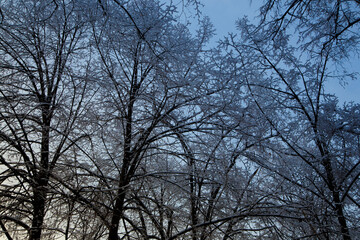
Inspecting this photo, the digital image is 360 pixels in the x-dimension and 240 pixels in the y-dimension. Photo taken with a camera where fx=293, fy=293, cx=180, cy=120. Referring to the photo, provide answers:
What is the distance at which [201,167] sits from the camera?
15.5 ft

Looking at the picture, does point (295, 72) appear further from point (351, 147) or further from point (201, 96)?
point (201, 96)

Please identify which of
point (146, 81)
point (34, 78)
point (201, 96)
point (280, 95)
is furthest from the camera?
point (280, 95)

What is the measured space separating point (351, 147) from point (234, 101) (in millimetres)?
2008

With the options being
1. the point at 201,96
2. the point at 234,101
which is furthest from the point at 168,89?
the point at 234,101

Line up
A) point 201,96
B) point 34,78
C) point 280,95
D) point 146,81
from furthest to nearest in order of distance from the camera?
point 280,95, point 34,78, point 146,81, point 201,96

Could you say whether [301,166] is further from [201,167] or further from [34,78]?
[34,78]

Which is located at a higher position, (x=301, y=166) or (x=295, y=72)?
(x=295, y=72)

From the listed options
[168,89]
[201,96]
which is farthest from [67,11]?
[201,96]

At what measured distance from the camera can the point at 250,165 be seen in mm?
5258

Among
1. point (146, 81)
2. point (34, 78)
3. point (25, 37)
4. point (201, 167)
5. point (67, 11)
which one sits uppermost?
point (67, 11)

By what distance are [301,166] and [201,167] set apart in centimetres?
207

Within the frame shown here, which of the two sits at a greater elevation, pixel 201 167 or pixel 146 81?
pixel 146 81

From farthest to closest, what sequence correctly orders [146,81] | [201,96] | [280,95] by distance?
[280,95]
[146,81]
[201,96]

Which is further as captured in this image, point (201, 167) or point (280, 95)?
point (280, 95)
